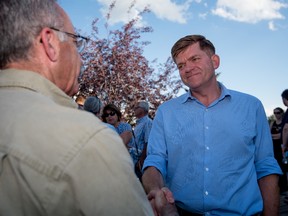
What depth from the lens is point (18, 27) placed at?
115 cm

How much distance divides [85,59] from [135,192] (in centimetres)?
1327

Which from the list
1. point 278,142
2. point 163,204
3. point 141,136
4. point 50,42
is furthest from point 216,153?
→ point 278,142

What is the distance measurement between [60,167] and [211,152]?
69.2 inches

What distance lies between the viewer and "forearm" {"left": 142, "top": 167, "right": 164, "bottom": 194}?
7.65 feet

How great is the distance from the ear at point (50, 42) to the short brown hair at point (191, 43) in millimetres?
1740

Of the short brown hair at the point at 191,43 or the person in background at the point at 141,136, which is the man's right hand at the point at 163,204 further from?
the person in background at the point at 141,136

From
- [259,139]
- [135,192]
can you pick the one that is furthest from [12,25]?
[259,139]

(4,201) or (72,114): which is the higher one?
(72,114)

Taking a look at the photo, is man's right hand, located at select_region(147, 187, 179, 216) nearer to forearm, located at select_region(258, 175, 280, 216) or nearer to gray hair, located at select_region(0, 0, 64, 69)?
forearm, located at select_region(258, 175, 280, 216)

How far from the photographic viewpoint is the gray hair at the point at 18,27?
1.14 metres

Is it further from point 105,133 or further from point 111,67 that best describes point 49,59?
point 111,67

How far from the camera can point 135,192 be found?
0.92 m

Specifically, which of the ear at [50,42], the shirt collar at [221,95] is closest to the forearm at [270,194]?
the shirt collar at [221,95]

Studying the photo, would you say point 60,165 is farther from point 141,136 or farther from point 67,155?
point 141,136
